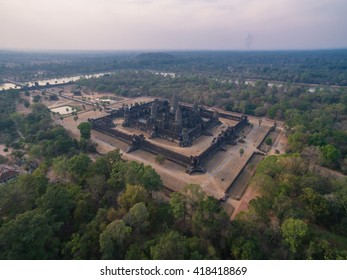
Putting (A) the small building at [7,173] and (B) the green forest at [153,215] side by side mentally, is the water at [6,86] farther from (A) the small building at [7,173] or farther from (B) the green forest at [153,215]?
(A) the small building at [7,173]

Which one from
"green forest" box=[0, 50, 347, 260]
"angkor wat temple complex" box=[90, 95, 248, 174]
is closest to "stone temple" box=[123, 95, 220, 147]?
"angkor wat temple complex" box=[90, 95, 248, 174]

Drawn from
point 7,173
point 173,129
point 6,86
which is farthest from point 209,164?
point 6,86

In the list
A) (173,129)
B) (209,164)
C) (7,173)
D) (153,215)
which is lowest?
(209,164)

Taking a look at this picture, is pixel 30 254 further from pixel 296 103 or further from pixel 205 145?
pixel 296 103

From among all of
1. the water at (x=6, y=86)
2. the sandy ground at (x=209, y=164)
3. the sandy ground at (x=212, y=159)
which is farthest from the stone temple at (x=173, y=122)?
the water at (x=6, y=86)

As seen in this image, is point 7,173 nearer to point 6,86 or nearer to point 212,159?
point 212,159

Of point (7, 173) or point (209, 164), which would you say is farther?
point (209, 164)

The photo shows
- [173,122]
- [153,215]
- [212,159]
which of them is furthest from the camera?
[173,122]

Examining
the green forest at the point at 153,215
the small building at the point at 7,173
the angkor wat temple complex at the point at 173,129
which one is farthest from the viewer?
the angkor wat temple complex at the point at 173,129
